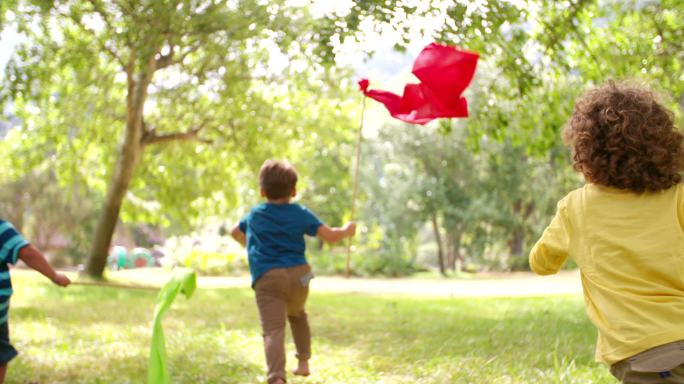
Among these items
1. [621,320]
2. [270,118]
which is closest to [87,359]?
[621,320]

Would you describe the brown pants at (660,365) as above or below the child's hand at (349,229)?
below

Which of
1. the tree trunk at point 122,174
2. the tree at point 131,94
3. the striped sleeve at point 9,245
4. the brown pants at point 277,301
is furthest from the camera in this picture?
the tree trunk at point 122,174

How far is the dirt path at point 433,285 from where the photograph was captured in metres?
14.7

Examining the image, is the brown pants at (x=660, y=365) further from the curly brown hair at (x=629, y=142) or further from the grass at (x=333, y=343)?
the grass at (x=333, y=343)

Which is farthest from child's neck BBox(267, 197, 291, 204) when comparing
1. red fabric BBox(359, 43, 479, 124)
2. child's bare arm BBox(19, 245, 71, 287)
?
child's bare arm BBox(19, 245, 71, 287)

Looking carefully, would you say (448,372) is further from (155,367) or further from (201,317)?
(201,317)

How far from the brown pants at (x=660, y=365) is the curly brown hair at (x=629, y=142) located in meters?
0.56

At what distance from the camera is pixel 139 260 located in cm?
3122

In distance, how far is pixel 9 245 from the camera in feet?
12.0

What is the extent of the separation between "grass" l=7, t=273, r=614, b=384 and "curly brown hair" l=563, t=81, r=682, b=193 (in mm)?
2145

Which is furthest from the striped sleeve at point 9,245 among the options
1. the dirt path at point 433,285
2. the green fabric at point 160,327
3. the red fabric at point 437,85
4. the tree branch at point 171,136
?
the tree branch at point 171,136

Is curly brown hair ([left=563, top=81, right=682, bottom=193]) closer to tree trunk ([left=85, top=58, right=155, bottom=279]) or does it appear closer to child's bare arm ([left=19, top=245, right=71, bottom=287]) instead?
child's bare arm ([left=19, top=245, right=71, bottom=287])

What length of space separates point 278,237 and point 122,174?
1021 centimetres

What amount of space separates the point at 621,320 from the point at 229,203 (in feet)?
48.2
